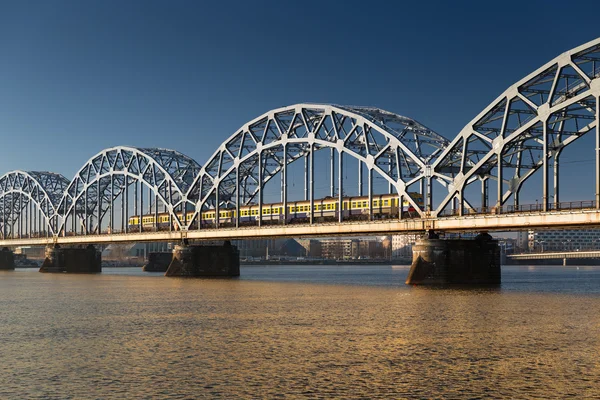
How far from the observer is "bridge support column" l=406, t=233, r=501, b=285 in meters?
75.8

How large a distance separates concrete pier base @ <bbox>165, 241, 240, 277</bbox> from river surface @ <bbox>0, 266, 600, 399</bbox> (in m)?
51.9

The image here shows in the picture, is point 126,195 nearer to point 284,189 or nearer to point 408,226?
point 284,189

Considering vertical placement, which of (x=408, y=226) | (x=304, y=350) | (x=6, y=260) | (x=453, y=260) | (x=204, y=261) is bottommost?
(x=304, y=350)

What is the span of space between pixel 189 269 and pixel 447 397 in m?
90.0

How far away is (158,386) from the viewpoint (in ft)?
91.9

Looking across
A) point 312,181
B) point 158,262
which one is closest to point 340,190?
point 312,181

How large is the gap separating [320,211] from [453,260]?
963 inches

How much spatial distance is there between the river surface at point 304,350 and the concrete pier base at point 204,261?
51.9 meters

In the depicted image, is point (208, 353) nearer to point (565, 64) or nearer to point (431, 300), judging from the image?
point (431, 300)

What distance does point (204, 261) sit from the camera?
374 ft

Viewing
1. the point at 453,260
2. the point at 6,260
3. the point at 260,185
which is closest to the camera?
the point at 453,260

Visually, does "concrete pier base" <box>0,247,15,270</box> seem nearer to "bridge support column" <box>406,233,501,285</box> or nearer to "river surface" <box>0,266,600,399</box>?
"river surface" <box>0,266,600,399</box>

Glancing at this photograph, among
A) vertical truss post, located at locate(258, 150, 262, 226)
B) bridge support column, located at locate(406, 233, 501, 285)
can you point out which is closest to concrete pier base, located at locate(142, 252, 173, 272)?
vertical truss post, located at locate(258, 150, 262, 226)

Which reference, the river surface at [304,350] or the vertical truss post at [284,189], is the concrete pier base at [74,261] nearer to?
the vertical truss post at [284,189]
